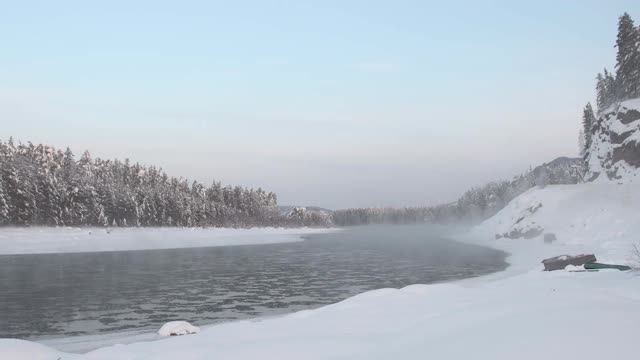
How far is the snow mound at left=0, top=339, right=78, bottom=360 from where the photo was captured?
1112cm

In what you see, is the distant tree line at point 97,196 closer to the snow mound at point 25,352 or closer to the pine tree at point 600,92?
the snow mound at point 25,352

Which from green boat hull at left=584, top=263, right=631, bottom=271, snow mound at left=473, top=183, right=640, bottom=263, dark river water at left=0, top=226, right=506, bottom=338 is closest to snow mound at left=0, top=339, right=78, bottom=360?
dark river water at left=0, top=226, right=506, bottom=338

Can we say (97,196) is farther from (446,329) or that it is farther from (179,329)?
(446,329)

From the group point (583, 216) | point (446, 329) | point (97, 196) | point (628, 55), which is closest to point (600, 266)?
point (446, 329)

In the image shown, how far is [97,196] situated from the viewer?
96938mm

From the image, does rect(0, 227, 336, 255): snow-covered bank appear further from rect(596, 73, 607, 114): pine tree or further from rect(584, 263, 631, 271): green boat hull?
rect(596, 73, 607, 114): pine tree

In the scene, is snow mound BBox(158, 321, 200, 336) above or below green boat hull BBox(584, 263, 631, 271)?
below

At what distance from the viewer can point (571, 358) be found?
27.5 ft

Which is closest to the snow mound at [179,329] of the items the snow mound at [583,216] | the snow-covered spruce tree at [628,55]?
the snow mound at [583,216]

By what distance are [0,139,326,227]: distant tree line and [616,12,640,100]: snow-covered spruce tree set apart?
294ft

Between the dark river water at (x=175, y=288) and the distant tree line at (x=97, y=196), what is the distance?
3760 cm

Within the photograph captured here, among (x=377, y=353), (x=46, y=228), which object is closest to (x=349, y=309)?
(x=377, y=353)

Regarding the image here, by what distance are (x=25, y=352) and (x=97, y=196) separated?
9210cm

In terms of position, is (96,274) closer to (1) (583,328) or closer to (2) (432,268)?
(2) (432,268)
